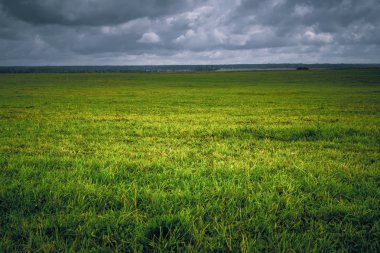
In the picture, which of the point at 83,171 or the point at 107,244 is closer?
the point at 107,244

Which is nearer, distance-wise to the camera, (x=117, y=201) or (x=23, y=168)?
(x=117, y=201)

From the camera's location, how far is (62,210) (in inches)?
131

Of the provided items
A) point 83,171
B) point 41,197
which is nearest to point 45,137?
point 83,171

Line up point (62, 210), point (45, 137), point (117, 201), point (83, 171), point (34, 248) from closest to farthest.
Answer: point (34, 248) < point (62, 210) < point (117, 201) < point (83, 171) < point (45, 137)

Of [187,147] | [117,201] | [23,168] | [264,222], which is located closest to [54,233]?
[117,201]

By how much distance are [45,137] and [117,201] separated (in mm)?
6422

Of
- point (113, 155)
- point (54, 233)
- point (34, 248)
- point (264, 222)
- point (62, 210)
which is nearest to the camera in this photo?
point (34, 248)

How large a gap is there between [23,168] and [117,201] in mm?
2606

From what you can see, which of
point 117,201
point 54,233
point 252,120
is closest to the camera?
point 54,233

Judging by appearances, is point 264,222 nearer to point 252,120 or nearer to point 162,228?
point 162,228

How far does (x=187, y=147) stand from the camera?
717 centimetres

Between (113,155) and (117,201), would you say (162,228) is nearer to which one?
(117,201)

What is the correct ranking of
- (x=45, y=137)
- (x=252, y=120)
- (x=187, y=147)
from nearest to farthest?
1. (x=187, y=147)
2. (x=45, y=137)
3. (x=252, y=120)

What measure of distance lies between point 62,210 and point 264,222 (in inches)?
99.3
